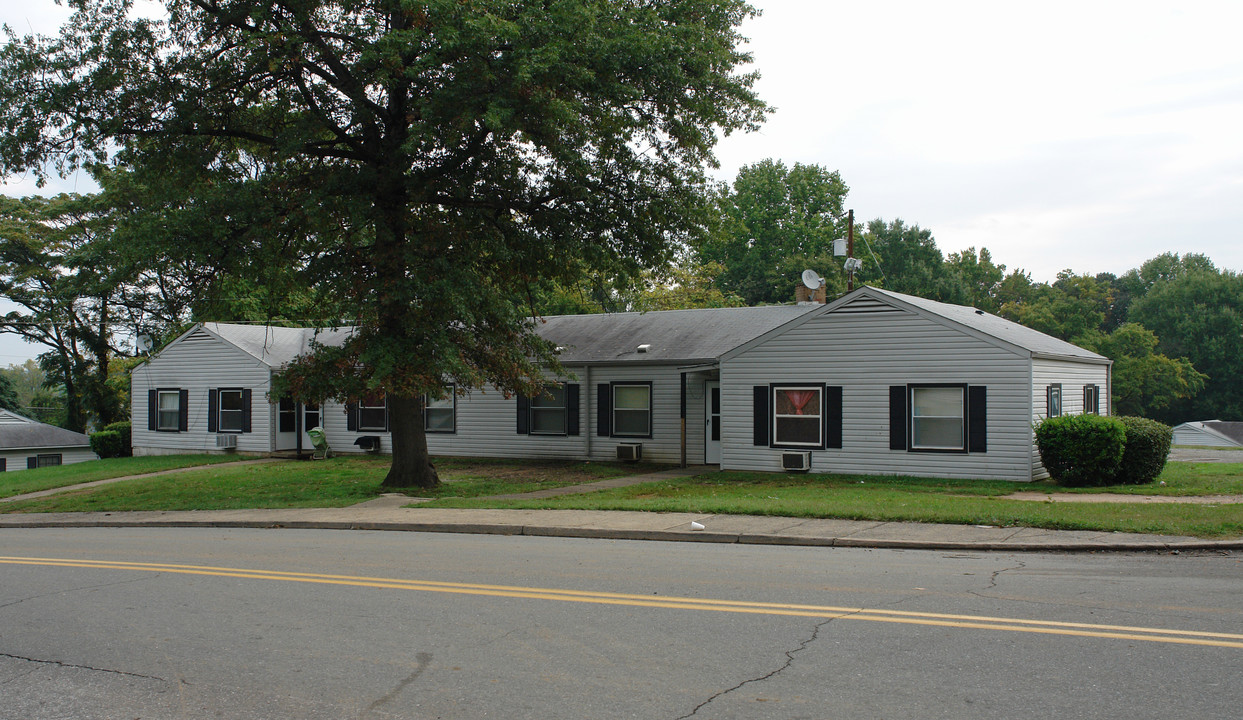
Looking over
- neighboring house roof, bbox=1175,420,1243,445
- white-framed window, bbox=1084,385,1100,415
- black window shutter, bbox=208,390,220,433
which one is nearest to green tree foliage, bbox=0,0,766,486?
white-framed window, bbox=1084,385,1100,415

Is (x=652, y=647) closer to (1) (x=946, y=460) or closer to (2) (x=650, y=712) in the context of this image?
(2) (x=650, y=712)

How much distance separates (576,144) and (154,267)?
28.5 ft

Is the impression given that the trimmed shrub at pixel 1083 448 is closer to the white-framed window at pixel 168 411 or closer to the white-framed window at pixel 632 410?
the white-framed window at pixel 632 410

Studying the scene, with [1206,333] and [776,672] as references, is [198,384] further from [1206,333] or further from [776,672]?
[1206,333]

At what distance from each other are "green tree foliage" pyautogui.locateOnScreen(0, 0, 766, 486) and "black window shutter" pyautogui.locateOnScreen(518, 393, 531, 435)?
272 inches

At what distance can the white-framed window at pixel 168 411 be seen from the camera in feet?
105

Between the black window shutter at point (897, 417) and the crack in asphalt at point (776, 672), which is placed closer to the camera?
the crack in asphalt at point (776, 672)

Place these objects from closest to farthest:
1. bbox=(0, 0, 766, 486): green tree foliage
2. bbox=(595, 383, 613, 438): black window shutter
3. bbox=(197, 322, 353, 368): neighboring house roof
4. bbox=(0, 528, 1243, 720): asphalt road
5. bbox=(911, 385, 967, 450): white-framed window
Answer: bbox=(0, 528, 1243, 720): asphalt road < bbox=(0, 0, 766, 486): green tree foliage < bbox=(911, 385, 967, 450): white-framed window < bbox=(595, 383, 613, 438): black window shutter < bbox=(197, 322, 353, 368): neighboring house roof

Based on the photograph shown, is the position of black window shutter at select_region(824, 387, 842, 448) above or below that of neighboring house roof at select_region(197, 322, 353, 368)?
below

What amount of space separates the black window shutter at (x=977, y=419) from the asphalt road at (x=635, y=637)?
8800 mm

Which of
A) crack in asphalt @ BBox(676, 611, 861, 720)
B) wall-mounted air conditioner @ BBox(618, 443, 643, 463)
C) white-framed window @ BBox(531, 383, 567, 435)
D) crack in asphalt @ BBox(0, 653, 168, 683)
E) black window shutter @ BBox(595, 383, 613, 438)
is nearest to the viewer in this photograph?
crack in asphalt @ BBox(676, 611, 861, 720)

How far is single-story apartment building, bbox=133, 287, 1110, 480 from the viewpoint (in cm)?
1881

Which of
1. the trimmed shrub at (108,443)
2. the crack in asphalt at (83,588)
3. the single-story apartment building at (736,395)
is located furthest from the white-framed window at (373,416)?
the crack in asphalt at (83,588)

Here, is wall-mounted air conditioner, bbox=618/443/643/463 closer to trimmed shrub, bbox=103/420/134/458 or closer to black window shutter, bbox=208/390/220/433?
black window shutter, bbox=208/390/220/433
